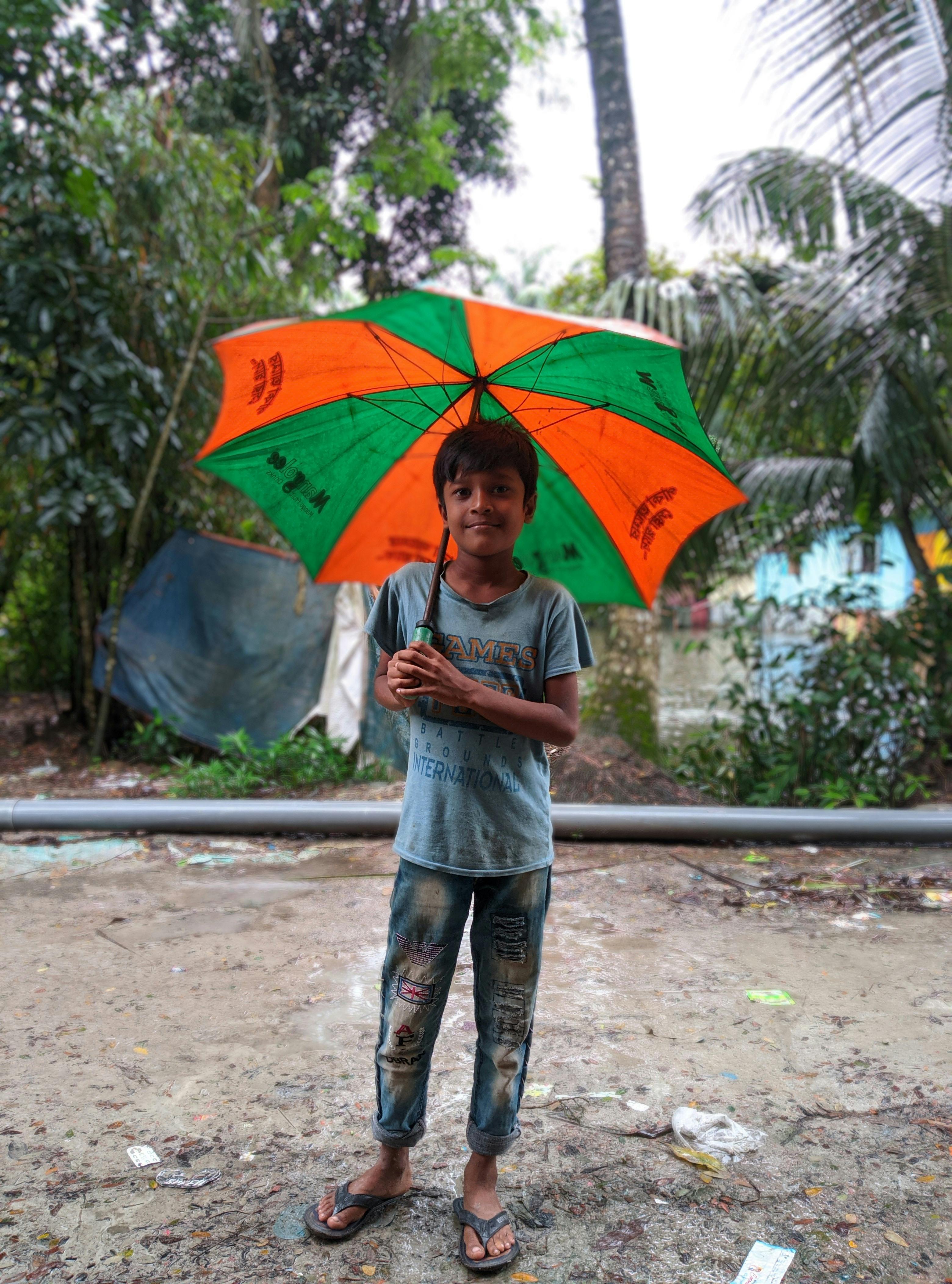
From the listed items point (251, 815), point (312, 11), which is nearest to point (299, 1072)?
point (251, 815)

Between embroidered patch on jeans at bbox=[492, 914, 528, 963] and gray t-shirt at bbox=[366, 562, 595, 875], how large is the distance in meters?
0.10

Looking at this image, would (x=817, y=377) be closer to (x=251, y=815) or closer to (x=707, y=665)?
(x=251, y=815)

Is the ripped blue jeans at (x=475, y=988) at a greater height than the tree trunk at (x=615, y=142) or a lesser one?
lesser

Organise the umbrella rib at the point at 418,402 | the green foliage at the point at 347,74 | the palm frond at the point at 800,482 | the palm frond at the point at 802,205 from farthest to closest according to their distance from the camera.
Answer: the green foliage at the point at 347,74 → the palm frond at the point at 800,482 → the palm frond at the point at 802,205 → the umbrella rib at the point at 418,402

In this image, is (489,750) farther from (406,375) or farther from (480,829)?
(406,375)

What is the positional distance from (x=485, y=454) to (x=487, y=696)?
0.43 metres

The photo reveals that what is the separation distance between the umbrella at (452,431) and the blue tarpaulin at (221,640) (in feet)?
13.0

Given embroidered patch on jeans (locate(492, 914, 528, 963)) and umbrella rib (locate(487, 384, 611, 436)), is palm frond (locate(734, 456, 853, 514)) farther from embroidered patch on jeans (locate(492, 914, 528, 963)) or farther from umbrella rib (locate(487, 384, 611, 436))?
embroidered patch on jeans (locate(492, 914, 528, 963))

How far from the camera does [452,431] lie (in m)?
1.96

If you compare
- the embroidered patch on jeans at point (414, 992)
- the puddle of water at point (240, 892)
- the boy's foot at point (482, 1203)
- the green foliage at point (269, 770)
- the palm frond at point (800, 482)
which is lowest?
the boy's foot at point (482, 1203)

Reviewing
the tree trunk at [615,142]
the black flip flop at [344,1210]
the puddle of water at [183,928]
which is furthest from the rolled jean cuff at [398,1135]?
the tree trunk at [615,142]

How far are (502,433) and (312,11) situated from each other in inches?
541

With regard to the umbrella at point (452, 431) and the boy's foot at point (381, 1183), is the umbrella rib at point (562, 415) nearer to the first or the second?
the umbrella at point (452, 431)

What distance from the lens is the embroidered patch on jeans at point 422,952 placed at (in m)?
1.73
